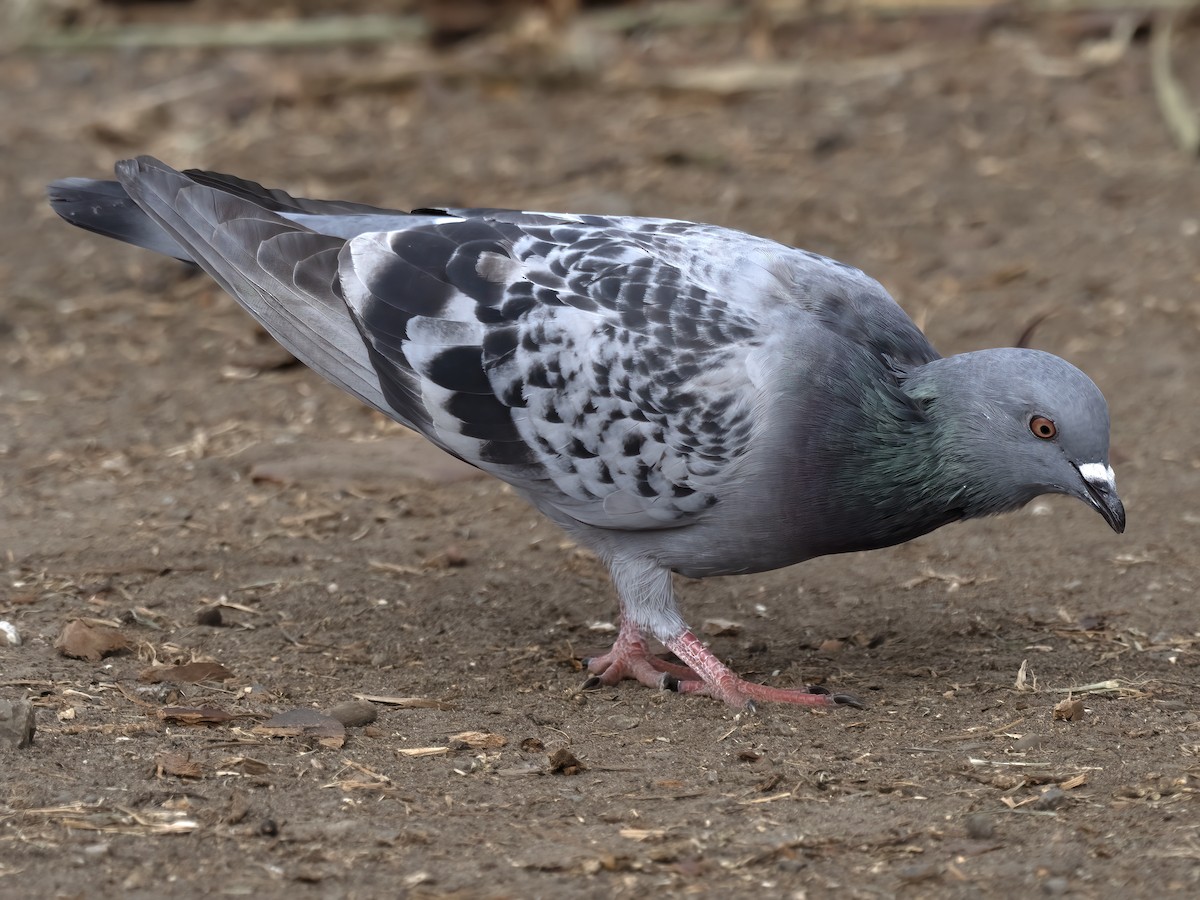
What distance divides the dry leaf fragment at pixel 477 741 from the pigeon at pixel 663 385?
0.66 m

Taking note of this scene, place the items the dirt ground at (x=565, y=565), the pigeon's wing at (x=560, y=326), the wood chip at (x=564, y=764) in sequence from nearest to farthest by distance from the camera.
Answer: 1. the dirt ground at (x=565, y=565)
2. the wood chip at (x=564, y=764)
3. the pigeon's wing at (x=560, y=326)

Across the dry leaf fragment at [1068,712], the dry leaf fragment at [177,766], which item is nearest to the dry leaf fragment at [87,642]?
the dry leaf fragment at [177,766]

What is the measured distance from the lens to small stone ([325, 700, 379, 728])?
175 inches

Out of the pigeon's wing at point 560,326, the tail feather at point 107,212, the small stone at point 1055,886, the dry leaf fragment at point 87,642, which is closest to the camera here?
the small stone at point 1055,886

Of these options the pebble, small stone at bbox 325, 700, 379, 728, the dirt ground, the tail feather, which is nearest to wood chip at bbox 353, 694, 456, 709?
the dirt ground

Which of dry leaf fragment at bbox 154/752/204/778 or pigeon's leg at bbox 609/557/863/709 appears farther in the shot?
pigeon's leg at bbox 609/557/863/709

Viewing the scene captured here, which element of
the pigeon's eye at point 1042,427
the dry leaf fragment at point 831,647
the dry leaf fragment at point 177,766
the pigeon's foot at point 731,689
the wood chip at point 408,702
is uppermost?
the pigeon's eye at point 1042,427

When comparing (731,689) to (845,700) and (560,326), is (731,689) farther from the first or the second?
(560,326)

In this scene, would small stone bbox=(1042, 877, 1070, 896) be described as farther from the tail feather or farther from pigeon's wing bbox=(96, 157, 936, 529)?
the tail feather

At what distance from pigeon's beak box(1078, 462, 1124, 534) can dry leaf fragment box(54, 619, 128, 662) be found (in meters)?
2.95

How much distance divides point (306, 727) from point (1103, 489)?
2345 millimetres

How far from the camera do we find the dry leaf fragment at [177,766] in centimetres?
397

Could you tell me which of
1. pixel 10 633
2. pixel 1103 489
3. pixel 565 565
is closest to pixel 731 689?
pixel 1103 489

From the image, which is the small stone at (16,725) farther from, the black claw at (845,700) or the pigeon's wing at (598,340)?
the black claw at (845,700)
